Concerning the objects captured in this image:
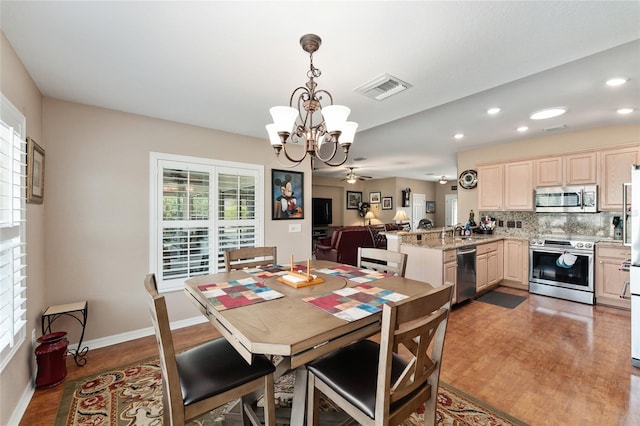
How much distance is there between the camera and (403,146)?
5203 millimetres

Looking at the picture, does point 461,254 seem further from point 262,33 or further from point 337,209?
point 337,209

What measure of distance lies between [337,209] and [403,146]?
16.2 ft

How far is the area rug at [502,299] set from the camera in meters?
3.84

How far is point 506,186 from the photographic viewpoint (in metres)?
4.77

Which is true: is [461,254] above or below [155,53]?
below

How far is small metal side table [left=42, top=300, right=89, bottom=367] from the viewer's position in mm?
2321

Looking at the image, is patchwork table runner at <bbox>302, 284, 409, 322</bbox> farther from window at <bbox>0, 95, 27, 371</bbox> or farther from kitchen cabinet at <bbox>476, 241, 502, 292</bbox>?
kitchen cabinet at <bbox>476, 241, 502, 292</bbox>

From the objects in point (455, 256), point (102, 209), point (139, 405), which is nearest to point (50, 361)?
point (139, 405)

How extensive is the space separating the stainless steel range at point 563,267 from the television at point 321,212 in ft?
19.3

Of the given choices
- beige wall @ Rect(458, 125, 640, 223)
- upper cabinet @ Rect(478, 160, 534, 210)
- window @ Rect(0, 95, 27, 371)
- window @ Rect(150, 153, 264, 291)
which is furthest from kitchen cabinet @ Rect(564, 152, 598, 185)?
window @ Rect(0, 95, 27, 371)

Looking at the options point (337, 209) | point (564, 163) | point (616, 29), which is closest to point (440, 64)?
point (616, 29)

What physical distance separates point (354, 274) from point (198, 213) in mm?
2163

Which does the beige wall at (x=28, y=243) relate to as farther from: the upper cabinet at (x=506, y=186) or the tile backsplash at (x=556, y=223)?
the tile backsplash at (x=556, y=223)

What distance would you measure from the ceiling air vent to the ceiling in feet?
0.21
